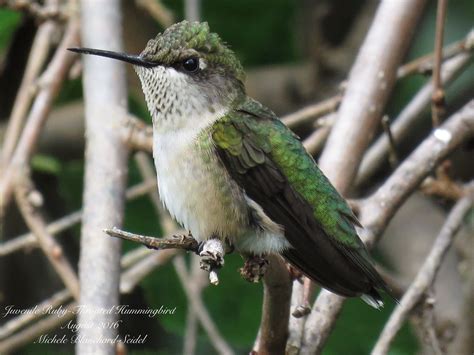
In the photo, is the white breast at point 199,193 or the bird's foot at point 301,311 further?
the white breast at point 199,193

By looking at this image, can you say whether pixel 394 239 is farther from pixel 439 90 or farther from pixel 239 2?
pixel 239 2

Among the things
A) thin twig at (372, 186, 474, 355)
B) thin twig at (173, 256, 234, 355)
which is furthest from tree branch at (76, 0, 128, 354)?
thin twig at (372, 186, 474, 355)

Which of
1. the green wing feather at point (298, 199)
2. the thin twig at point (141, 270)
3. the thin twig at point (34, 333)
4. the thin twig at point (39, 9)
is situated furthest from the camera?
the thin twig at point (39, 9)

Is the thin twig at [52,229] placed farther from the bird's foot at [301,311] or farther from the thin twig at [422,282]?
the bird's foot at [301,311]

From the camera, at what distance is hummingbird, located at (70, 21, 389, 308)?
9.48 feet

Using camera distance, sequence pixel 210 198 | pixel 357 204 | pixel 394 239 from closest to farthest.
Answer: pixel 210 198
pixel 357 204
pixel 394 239

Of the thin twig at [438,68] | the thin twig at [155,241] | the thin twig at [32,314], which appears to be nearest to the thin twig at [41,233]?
the thin twig at [32,314]

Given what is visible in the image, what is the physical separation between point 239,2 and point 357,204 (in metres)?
2.65

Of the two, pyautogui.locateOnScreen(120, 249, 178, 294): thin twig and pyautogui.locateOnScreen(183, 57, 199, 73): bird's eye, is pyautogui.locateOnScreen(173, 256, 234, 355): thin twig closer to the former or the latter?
pyautogui.locateOnScreen(120, 249, 178, 294): thin twig

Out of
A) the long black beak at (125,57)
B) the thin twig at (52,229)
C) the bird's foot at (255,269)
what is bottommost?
the thin twig at (52,229)

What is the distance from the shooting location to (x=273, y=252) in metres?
2.70

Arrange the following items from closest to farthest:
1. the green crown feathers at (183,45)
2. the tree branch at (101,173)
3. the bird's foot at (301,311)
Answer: the bird's foot at (301,311) → the green crown feathers at (183,45) → the tree branch at (101,173)

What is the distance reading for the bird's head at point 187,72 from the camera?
303 cm

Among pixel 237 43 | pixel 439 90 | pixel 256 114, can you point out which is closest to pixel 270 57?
pixel 237 43
